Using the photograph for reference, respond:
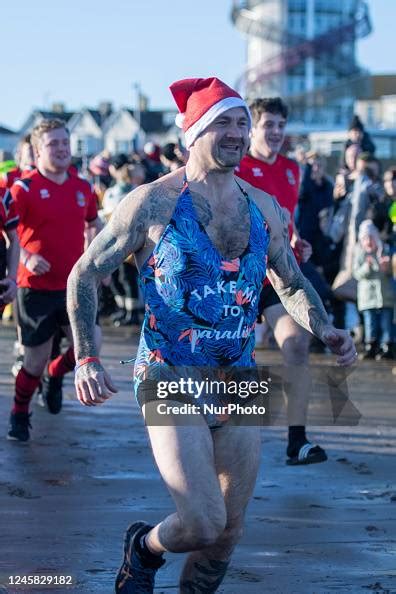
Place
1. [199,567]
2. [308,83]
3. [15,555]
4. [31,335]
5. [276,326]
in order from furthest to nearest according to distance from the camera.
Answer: [308,83], [31,335], [276,326], [15,555], [199,567]

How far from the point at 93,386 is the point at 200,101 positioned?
1236 mm

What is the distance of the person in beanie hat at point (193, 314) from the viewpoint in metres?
5.05

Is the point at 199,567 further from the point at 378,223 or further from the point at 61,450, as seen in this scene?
the point at 378,223

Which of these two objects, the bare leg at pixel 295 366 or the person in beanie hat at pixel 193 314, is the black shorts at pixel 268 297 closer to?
the bare leg at pixel 295 366

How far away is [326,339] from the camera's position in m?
5.37

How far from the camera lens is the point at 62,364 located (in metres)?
9.57

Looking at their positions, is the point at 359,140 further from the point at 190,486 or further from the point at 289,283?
the point at 190,486

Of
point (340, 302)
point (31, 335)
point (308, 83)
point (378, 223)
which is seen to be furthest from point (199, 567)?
point (308, 83)

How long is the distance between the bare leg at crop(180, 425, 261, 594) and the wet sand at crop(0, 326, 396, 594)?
50cm

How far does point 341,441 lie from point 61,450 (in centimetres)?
198

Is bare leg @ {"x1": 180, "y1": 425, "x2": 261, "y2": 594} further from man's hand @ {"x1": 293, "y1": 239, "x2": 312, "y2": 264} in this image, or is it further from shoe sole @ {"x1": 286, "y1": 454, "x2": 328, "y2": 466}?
man's hand @ {"x1": 293, "y1": 239, "x2": 312, "y2": 264}

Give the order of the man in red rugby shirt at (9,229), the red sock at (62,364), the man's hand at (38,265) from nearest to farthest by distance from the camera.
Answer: the man in red rugby shirt at (9,229), the man's hand at (38,265), the red sock at (62,364)

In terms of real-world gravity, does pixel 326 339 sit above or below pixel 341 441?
above

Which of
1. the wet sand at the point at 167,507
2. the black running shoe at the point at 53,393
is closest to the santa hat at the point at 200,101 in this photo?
the wet sand at the point at 167,507
